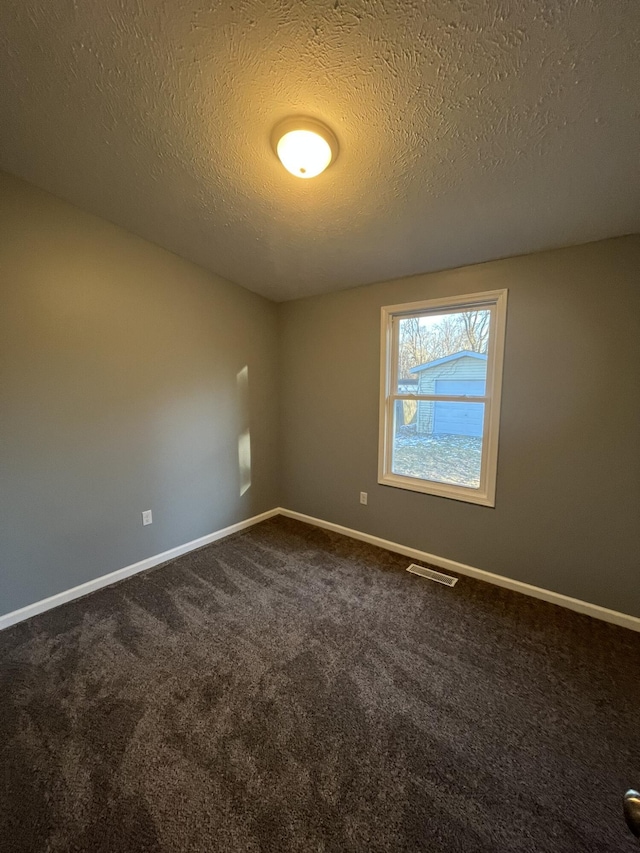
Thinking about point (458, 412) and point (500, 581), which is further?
point (458, 412)

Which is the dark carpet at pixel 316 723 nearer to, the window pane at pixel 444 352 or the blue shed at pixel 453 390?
the blue shed at pixel 453 390

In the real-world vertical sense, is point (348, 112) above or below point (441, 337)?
above

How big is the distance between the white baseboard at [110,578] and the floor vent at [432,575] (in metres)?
1.67

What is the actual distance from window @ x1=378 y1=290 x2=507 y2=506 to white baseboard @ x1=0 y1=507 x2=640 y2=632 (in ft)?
1.80

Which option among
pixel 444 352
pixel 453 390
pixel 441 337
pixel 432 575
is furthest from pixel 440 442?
pixel 432 575

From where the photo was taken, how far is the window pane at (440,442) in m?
2.54

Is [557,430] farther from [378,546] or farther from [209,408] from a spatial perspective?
[209,408]

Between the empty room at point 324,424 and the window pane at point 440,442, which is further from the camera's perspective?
the window pane at point 440,442

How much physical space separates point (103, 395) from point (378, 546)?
252cm

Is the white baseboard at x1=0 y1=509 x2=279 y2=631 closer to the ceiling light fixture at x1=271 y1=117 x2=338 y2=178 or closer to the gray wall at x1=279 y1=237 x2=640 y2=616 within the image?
the gray wall at x1=279 y1=237 x2=640 y2=616

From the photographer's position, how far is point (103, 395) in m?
2.35

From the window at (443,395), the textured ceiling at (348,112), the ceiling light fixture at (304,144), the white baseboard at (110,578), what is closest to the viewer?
the textured ceiling at (348,112)

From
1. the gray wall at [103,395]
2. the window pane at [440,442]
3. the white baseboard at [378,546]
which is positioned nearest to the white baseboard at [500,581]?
the white baseboard at [378,546]

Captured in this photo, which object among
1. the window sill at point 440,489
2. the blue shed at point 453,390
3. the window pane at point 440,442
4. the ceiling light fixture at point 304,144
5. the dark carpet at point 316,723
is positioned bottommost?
the dark carpet at point 316,723
